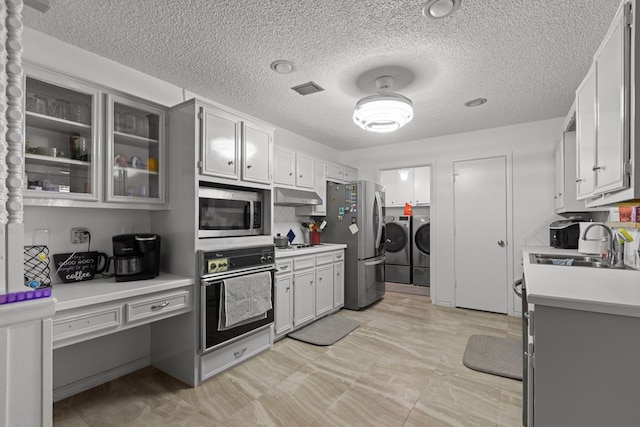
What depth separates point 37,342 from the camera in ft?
4.22

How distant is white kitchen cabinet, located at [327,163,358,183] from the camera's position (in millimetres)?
4445

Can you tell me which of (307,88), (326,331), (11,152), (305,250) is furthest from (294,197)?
(11,152)

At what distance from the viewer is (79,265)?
217cm

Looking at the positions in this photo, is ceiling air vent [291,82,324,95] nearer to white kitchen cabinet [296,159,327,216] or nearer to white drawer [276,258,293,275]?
white kitchen cabinet [296,159,327,216]

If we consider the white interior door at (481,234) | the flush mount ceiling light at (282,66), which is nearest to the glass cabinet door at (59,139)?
the flush mount ceiling light at (282,66)

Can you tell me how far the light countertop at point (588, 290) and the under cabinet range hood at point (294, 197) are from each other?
8.14 ft

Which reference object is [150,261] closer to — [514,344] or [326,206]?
[326,206]

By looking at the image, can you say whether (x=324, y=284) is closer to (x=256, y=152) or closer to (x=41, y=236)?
(x=256, y=152)

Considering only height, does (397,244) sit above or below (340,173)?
below

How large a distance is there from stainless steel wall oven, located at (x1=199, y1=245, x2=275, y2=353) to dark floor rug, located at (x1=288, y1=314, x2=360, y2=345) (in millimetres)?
535

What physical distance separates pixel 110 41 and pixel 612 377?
3234 millimetres

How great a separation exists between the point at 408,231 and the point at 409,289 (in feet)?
3.33

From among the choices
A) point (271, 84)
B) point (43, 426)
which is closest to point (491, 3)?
point (271, 84)

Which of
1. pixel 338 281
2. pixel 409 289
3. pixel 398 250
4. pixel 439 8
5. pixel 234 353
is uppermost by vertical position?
pixel 439 8
